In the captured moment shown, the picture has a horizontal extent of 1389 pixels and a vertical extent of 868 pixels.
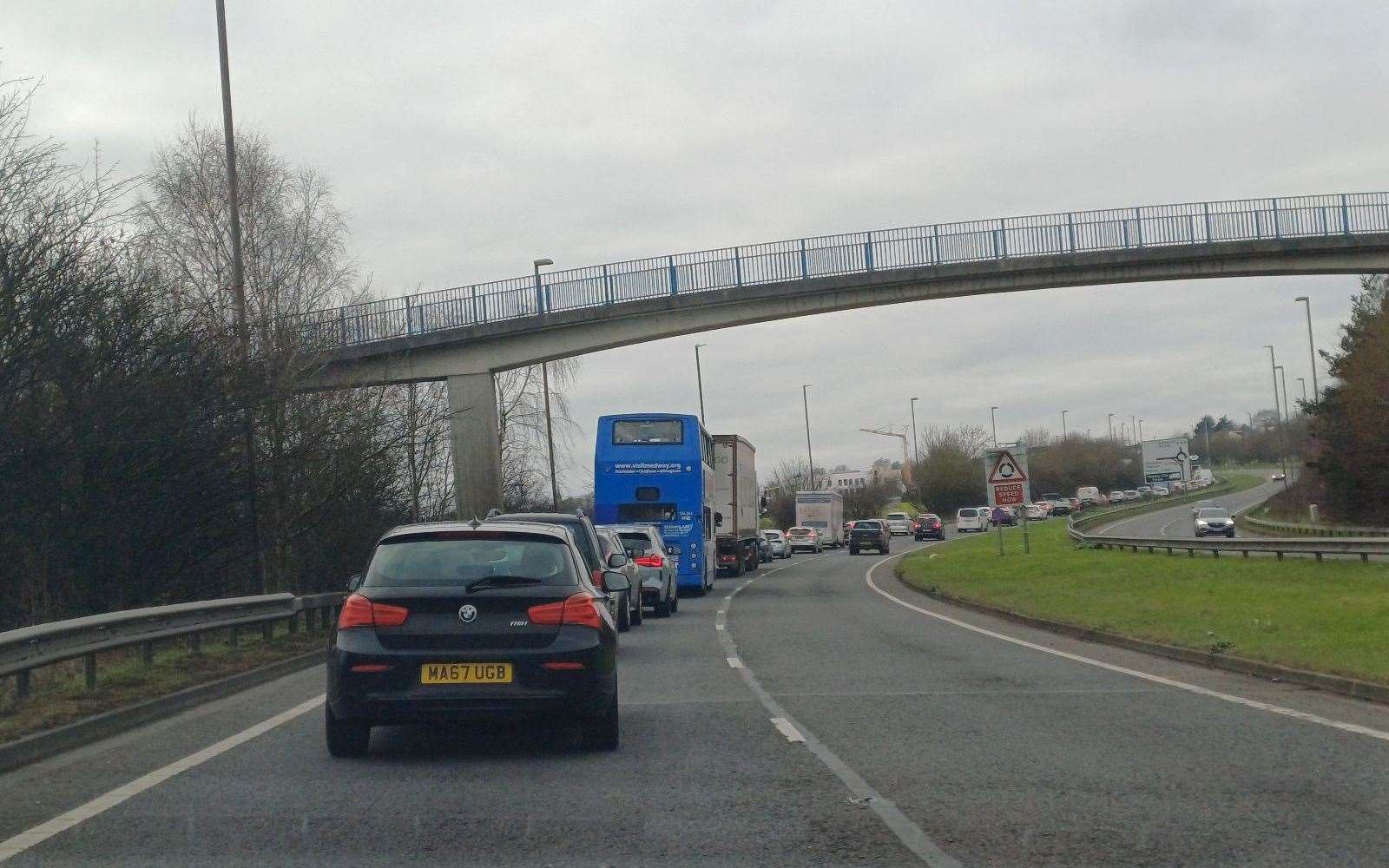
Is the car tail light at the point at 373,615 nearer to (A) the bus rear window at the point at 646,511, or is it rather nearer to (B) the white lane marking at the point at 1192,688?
(B) the white lane marking at the point at 1192,688

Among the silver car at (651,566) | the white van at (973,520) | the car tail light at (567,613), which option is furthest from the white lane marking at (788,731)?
the white van at (973,520)

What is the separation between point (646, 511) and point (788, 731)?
24975 millimetres

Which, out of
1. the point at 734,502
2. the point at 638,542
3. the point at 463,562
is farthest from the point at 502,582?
the point at 734,502

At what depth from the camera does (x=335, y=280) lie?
4244 centimetres

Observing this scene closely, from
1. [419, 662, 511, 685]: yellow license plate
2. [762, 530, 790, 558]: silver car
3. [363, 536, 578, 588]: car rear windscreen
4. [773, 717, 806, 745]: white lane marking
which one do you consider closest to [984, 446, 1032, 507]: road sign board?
[773, 717, 806, 745]: white lane marking

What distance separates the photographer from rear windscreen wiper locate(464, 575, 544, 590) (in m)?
9.14

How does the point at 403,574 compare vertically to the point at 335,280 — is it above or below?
below

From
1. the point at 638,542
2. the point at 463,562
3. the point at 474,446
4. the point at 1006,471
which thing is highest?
the point at 474,446

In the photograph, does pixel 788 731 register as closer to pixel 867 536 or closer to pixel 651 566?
pixel 651 566

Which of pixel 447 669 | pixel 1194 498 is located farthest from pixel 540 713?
pixel 1194 498

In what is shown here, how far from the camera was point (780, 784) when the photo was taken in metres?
8.02

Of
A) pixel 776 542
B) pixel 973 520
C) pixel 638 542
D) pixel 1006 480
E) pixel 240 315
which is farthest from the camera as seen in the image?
pixel 973 520

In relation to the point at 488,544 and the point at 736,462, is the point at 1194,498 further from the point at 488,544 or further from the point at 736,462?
the point at 488,544

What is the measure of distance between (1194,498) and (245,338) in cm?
11698
